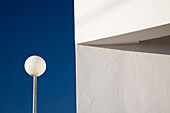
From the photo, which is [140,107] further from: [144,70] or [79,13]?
[79,13]

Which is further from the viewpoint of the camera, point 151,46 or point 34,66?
point 34,66

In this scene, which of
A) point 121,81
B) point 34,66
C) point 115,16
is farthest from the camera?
point 34,66

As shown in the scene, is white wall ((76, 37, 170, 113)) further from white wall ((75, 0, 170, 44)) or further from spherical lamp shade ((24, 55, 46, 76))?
spherical lamp shade ((24, 55, 46, 76))

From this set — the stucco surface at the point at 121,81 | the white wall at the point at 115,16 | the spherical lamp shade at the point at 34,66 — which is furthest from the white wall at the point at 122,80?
the spherical lamp shade at the point at 34,66

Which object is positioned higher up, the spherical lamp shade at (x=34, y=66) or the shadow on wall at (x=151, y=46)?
the shadow on wall at (x=151, y=46)

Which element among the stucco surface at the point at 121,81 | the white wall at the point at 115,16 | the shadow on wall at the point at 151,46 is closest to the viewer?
the white wall at the point at 115,16

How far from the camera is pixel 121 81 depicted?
1961 millimetres

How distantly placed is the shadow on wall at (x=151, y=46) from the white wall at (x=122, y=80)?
20mm

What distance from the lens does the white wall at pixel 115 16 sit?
5.10ft

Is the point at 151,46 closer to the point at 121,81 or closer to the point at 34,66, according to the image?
the point at 121,81

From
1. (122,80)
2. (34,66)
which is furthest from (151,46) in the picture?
(34,66)

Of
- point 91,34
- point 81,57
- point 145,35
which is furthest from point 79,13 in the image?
point 145,35

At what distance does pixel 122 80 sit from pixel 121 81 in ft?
0.04

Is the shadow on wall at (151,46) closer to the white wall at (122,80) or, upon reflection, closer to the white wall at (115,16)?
the white wall at (122,80)
